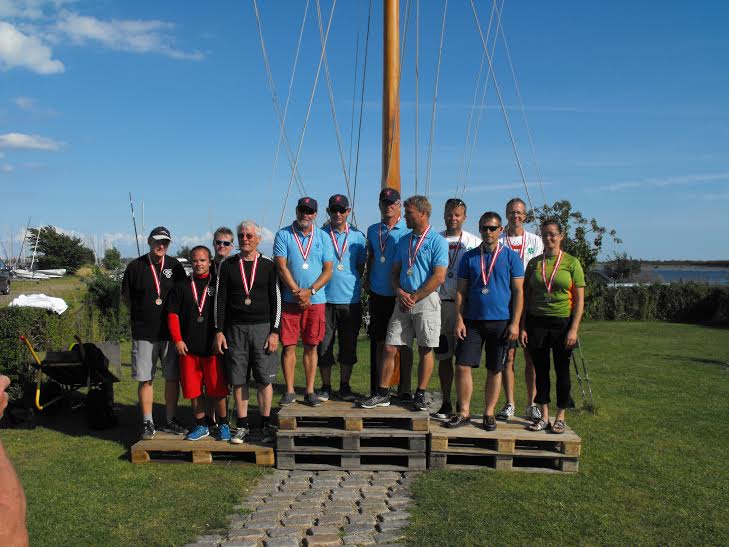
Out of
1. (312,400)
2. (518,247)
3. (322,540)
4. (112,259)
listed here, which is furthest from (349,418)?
(112,259)

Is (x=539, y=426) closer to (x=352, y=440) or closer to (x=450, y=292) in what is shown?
(x=450, y=292)

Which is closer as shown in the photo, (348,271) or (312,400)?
(312,400)

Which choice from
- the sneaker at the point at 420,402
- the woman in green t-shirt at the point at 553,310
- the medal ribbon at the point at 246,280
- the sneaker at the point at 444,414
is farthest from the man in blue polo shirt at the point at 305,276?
the woman in green t-shirt at the point at 553,310

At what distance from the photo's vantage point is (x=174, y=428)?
19.4ft

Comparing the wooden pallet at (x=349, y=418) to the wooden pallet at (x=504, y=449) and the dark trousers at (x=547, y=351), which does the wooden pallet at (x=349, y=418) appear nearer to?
the wooden pallet at (x=504, y=449)

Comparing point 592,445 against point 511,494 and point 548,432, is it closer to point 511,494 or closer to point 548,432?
point 548,432

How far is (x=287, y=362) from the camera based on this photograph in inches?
234

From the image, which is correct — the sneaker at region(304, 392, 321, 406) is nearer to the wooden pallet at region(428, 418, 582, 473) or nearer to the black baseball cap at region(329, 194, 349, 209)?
the wooden pallet at region(428, 418, 582, 473)

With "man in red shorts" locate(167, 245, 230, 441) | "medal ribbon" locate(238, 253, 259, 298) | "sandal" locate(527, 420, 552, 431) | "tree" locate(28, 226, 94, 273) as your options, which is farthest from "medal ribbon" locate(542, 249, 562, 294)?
"tree" locate(28, 226, 94, 273)

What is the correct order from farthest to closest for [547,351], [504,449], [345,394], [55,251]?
[55,251], [345,394], [547,351], [504,449]

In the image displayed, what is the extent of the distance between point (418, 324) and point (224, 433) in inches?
76.7

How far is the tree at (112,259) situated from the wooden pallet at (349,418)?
1693 cm

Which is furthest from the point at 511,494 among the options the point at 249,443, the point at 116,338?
the point at 116,338

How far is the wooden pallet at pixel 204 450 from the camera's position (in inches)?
216
